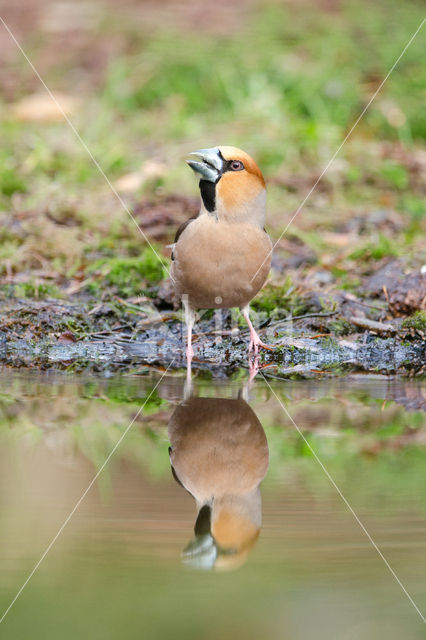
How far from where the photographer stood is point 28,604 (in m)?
1.66

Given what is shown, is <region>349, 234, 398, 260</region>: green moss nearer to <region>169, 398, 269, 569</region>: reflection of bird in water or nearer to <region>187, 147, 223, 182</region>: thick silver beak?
<region>187, 147, 223, 182</region>: thick silver beak

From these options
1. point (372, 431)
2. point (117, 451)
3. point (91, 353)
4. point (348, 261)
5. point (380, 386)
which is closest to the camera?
point (117, 451)

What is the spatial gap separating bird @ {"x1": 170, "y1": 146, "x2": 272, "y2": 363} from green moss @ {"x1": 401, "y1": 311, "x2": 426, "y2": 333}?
71cm

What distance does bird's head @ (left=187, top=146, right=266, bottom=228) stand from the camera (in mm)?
4270

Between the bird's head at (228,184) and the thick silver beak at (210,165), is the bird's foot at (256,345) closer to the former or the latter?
the bird's head at (228,184)

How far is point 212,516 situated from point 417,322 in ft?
8.49

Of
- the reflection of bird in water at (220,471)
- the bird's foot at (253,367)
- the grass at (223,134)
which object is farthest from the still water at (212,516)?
the grass at (223,134)

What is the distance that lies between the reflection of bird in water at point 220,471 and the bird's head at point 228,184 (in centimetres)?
129

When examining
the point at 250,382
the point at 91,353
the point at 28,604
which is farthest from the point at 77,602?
the point at 91,353

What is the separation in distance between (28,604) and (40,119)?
23.6ft

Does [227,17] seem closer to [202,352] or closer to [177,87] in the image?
[177,87]

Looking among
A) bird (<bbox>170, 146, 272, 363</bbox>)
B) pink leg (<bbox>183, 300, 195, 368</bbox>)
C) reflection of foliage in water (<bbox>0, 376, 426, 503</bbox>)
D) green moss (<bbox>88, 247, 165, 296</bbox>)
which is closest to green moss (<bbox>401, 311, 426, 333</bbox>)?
bird (<bbox>170, 146, 272, 363</bbox>)

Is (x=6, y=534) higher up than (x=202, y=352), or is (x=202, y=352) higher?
(x=6, y=534)

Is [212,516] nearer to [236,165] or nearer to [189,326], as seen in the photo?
[189,326]
